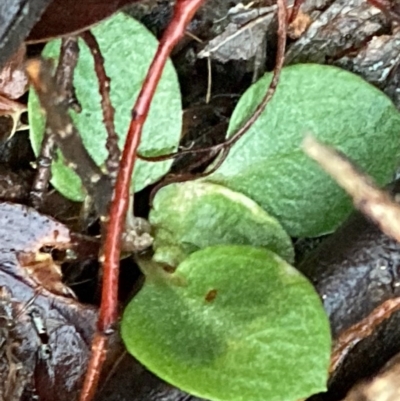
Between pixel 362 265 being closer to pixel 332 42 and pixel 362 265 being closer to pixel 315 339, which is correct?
pixel 315 339

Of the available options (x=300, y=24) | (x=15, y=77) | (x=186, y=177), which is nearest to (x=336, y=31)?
(x=300, y=24)

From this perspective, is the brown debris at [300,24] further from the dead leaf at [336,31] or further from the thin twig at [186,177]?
the thin twig at [186,177]

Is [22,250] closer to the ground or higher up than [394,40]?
closer to the ground

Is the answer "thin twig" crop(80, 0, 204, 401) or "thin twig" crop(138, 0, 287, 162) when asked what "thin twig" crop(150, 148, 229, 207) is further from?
"thin twig" crop(80, 0, 204, 401)

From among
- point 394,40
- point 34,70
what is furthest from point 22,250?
point 394,40

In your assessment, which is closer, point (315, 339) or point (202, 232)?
point (315, 339)

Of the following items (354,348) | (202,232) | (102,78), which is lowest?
(354,348)
